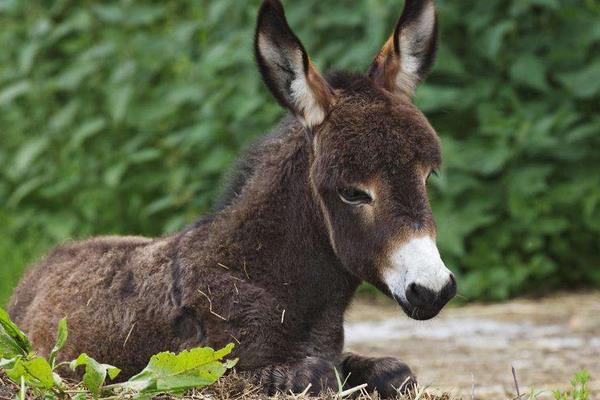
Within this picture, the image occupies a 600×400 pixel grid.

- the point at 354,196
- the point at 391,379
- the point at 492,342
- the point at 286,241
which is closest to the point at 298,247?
the point at 286,241

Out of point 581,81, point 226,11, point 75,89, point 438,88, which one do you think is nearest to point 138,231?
point 75,89

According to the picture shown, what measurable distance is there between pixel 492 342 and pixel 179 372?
4044mm

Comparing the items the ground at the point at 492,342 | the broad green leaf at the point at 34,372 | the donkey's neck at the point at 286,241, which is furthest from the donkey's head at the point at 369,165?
the broad green leaf at the point at 34,372

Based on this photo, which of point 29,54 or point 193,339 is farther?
point 29,54

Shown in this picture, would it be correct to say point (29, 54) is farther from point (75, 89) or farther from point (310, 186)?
point (310, 186)

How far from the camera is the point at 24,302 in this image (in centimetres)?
599

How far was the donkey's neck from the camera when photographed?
16.5 ft

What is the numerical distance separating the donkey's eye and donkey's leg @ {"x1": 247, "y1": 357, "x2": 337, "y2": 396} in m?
0.69

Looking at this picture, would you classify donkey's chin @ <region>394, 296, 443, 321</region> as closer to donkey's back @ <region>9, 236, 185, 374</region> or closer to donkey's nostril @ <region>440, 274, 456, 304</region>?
donkey's nostril @ <region>440, 274, 456, 304</region>

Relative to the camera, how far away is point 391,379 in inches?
192

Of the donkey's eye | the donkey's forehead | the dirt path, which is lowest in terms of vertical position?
the dirt path

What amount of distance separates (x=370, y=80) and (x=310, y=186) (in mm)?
546

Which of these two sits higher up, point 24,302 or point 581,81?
point 24,302

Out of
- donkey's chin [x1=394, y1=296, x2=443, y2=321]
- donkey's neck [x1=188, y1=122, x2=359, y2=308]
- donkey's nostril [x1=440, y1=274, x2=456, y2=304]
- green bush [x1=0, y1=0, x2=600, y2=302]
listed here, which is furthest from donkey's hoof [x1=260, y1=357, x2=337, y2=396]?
green bush [x1=0, y1=0, x2=600, y2=302]
